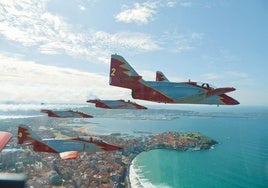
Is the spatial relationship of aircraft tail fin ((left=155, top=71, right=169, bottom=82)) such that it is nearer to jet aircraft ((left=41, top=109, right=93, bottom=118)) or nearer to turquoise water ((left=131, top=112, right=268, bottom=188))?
jet aircraft ((left=41, top=109, right=93, bottom=118))

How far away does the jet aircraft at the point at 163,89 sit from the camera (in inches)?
723

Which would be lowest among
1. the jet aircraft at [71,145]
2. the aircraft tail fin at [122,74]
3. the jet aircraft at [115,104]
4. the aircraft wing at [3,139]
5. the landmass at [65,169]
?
the landmass at [65,169]

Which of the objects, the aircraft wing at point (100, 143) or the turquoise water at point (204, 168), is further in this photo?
the turquoise water at point (204, 168)

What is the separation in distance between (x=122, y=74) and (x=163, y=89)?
3256mm

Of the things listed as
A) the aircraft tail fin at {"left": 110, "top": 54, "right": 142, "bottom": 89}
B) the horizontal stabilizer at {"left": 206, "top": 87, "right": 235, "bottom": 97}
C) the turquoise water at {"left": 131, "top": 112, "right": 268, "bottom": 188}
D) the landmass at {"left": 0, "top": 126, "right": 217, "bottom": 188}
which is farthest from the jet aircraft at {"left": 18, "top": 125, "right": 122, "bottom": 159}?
the turquoise water at {"left": 131, "top": 112, "right": 268, "bottom": 188}

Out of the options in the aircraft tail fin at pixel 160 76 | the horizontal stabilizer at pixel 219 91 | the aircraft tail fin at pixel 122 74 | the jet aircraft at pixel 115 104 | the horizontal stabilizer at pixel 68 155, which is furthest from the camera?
the horizontal stabilizer at pixel 68 155

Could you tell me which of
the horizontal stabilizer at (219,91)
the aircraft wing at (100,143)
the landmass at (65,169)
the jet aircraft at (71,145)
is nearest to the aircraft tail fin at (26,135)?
the jet aircraft at (71,145)

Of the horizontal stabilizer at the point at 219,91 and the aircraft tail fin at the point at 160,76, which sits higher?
the aircraft tail fin at the point at 160,76

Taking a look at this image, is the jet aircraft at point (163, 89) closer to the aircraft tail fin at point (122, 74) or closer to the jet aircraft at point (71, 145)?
the aircraft tail fin at point (122, 74)

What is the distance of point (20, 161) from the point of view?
53.0m

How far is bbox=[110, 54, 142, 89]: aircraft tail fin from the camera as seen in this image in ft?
61.7

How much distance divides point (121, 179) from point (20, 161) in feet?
71.2

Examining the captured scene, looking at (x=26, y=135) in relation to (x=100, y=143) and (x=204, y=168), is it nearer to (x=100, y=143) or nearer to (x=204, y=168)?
(x=100, y=143)

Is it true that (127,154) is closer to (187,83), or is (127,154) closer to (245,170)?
(245,170)
